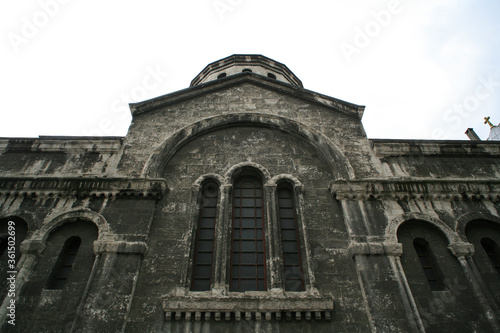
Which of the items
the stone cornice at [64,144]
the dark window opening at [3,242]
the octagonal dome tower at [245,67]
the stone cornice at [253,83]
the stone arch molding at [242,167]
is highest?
the octagonal dome tower at [245,67]

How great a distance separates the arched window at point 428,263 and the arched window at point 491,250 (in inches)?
57.0

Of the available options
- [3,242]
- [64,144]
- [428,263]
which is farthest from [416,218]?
[3,242]

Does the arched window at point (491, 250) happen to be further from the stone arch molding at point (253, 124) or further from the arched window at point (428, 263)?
the stone arch molding at point (253, 124)

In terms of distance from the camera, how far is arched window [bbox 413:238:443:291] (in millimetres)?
6781

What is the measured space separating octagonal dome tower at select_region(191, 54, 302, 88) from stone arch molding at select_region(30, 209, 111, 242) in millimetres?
11010

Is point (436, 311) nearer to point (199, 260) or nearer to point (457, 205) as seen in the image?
point (457, 205)

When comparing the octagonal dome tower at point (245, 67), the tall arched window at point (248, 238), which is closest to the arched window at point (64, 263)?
the tall arched window at point (248, 238)

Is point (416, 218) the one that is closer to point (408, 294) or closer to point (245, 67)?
point (408, 294)

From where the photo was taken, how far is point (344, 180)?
7965 mm

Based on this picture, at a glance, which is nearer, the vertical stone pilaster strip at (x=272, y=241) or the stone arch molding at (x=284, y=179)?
the vertical stone pilaster strip at (x=272, y=241)

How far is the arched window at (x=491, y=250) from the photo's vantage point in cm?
729

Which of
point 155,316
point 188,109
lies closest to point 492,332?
point 155,316

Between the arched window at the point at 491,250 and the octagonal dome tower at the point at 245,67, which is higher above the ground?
the octagonal dome tower at the point at 245,67

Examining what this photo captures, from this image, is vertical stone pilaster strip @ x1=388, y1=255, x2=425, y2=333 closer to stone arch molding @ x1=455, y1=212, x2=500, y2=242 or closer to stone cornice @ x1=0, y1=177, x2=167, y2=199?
stone arch molding @ x1=455, y1=212, x2=500, y2=242
